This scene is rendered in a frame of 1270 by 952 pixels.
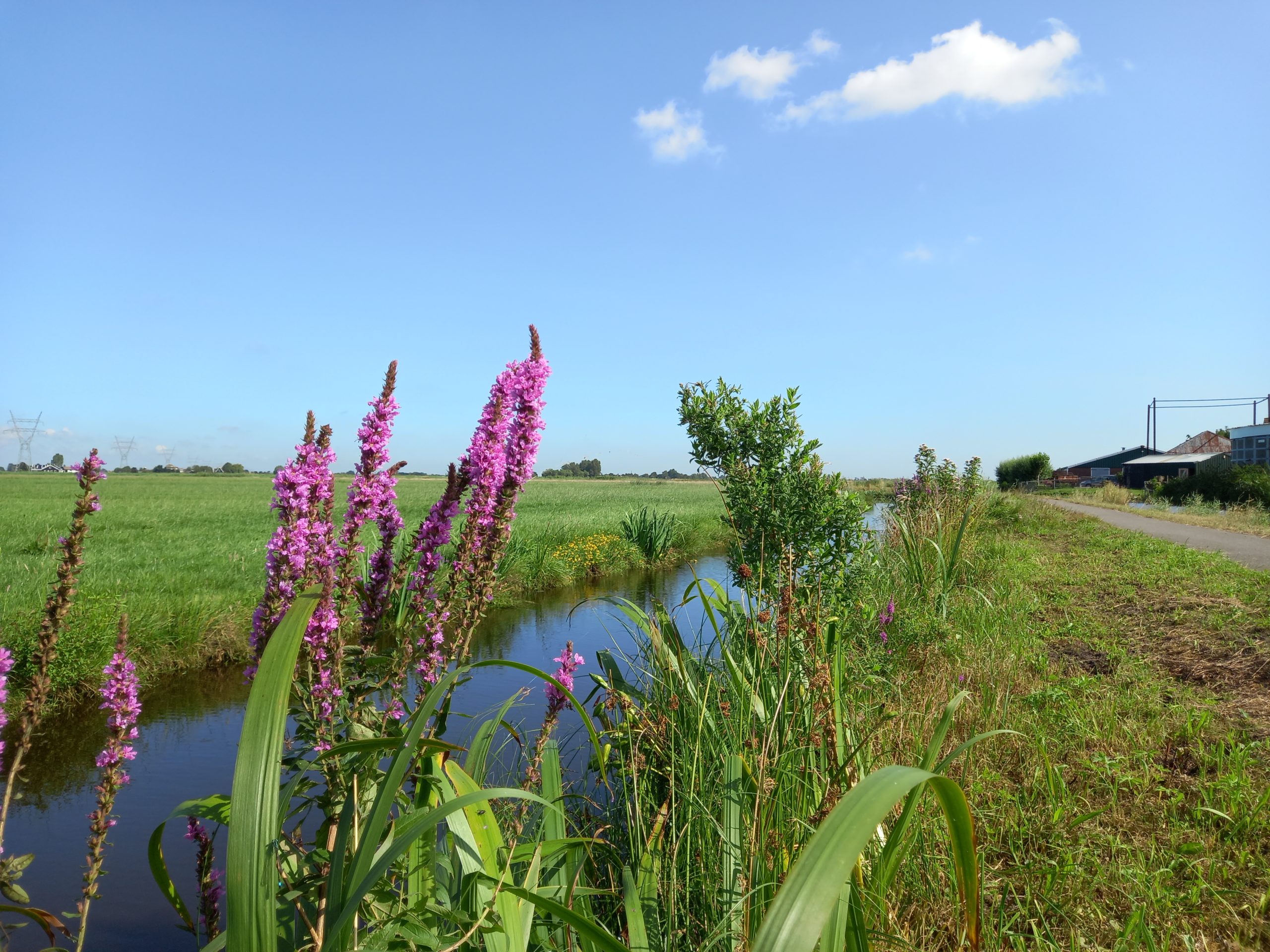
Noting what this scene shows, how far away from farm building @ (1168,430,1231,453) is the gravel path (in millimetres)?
43594

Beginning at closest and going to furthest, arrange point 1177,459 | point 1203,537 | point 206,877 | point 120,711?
point 120,711 < point 206,877 < point 1203,537 < point 1177,459

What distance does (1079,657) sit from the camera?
579 centimetres

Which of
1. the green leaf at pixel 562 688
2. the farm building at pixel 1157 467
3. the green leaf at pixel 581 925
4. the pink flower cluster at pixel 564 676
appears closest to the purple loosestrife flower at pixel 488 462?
the green leaf at pixel 562 688

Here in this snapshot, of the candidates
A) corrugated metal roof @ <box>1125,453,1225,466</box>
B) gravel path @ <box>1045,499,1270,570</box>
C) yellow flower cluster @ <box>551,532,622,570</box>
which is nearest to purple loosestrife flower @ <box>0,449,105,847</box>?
gravel path @ <box>1045,499,1270,570</box>

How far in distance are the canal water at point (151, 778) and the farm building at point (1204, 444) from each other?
207ft

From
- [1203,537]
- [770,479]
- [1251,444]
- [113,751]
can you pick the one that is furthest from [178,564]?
[1251,444]

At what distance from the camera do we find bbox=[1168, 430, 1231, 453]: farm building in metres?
54.5

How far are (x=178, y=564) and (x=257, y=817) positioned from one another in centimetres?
1326

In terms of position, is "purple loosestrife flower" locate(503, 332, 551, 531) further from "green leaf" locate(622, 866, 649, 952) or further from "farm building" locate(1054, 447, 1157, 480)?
"farm building" locate(1054, 447, 1157, 480)

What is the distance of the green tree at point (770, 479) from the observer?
5.39 meters

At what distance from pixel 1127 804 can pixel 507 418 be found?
353 centimetres

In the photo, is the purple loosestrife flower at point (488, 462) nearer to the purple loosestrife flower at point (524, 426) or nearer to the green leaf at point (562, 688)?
the purple loosestrife flower at point (524, 426)

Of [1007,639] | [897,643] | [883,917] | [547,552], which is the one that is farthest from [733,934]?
[547,552]

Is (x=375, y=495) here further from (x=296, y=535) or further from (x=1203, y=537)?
(x=1203, y=537)
